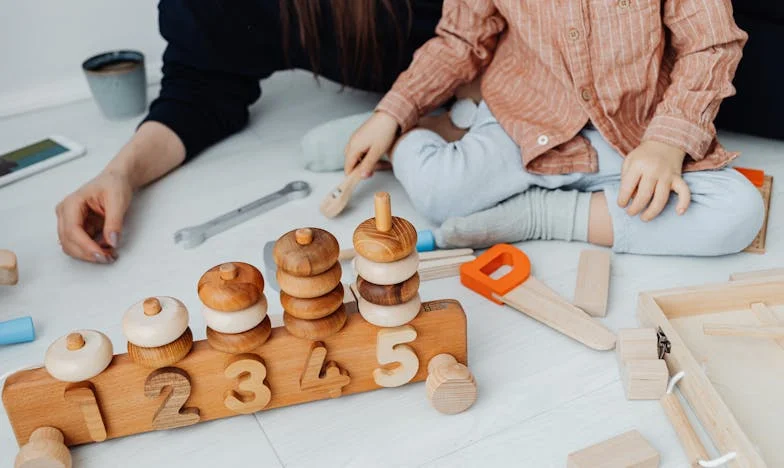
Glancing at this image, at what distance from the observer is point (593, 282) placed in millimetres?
904

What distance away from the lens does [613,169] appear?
990 millimetres

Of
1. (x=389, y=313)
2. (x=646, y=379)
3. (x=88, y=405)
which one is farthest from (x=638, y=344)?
(x=88, y=405)

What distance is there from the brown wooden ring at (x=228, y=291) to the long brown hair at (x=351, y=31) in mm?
584

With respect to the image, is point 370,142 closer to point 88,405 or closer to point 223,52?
point 223,52

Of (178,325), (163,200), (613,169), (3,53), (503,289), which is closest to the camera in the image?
(178,325)

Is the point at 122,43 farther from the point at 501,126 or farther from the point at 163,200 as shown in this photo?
the point at 501,126

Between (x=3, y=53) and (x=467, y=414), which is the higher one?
(x=3, y=53)

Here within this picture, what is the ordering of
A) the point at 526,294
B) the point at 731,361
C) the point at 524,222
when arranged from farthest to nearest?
the point at 524,222 < the point at 526,294 < the point at 731,361

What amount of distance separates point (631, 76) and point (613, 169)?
115 millimetres

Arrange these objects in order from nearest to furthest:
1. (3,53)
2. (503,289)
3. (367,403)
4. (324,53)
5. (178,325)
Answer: (178,325), (367,403), (503,289), (324,53), (3,53)

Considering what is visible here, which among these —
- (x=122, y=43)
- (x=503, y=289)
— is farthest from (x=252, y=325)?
(x=122, y=43)

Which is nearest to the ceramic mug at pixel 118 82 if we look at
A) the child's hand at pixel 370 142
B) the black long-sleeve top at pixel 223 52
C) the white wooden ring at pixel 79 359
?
the black long-sleeve top at pixel 223 52

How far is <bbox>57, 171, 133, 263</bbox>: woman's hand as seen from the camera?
0.98m

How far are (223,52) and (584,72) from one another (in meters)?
0.56
